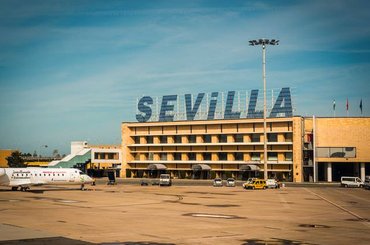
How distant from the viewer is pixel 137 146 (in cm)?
15788

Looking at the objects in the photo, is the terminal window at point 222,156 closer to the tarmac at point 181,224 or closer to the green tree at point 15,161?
the green tree at point 15,161

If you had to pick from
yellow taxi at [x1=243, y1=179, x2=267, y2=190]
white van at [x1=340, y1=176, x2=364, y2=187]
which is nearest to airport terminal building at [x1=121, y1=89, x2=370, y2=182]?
white van at [x1=340, y1=176, x2=364, y2=187]

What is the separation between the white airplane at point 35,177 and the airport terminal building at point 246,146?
59.7 metres

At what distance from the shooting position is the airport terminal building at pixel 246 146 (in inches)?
5108

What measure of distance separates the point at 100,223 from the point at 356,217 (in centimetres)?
2157

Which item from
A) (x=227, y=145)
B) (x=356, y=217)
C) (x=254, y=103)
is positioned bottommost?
(x=356, y=217)

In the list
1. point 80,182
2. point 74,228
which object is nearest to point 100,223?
point 74,228

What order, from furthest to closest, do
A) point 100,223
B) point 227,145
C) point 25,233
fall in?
point 227,145 < point 100,223 < point 25,233

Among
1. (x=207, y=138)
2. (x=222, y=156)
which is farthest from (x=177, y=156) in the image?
(x=222, y=156)

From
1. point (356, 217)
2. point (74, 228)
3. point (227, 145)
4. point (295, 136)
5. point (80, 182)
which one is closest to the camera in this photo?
point (74, 228)

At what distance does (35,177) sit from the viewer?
262 ft

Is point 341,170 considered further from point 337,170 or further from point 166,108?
point 166,108

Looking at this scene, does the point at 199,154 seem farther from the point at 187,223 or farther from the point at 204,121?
the point at 187,223

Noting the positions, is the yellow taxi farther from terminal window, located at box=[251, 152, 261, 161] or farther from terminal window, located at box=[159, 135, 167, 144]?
terminal window, located at box=[159, 135, 167, 144]
